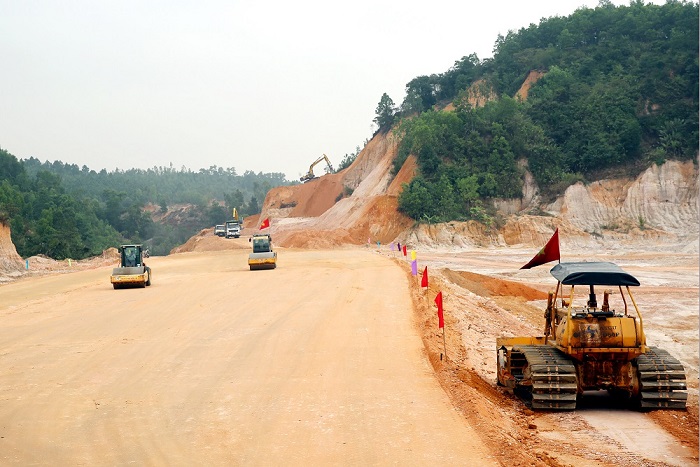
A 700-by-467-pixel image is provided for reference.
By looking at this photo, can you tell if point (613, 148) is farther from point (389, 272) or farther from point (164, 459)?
point (164, 459)

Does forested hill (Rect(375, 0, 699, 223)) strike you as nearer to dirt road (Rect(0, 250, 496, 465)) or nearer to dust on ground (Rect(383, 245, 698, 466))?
dust on ground (Rect(383, 245, 698, 466))

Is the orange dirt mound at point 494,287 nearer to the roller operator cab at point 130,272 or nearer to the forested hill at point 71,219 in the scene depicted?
the roller operator cab at point 130,272

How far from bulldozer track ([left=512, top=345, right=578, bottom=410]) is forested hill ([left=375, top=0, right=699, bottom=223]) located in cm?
5514

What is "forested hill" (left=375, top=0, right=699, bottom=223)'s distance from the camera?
2756 inches

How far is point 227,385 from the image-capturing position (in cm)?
1388

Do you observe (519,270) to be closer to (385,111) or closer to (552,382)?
(552,382)

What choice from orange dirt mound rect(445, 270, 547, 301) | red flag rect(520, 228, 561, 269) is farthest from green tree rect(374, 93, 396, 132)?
red flag rect(520, 228, 561, 269)

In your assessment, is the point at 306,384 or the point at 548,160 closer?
the point at 306,384

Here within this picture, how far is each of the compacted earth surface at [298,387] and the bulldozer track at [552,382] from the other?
25 cm

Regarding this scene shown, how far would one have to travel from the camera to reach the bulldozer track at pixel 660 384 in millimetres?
12062

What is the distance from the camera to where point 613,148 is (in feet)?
232

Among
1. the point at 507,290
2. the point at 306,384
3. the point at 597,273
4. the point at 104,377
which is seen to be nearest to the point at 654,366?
the point at 597,273

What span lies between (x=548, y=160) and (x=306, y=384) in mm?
63932

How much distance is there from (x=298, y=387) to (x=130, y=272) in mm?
22138
